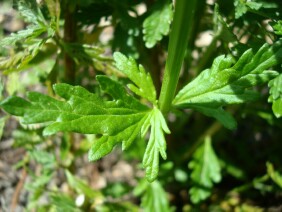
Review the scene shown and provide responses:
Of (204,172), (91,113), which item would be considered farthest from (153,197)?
(91,113)

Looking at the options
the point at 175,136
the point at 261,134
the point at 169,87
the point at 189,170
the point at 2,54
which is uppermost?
the point at 2,54

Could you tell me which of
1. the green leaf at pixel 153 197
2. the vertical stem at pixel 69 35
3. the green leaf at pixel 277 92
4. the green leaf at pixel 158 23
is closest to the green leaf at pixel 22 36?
the vertical stem at pixel 69 35

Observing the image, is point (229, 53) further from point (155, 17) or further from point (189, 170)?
point (189, 170)

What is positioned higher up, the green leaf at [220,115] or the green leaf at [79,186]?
the green leaf at [220,115]

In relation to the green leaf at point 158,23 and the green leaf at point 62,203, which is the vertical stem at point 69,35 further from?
the green leaf at point 62,203

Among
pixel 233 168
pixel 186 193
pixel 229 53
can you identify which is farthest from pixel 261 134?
pixel 229 53
